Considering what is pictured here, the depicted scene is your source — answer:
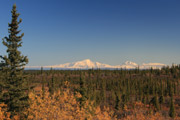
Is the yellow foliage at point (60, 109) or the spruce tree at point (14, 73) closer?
the yellow foliage at point (60, 109)

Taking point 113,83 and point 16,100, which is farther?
point 113,83

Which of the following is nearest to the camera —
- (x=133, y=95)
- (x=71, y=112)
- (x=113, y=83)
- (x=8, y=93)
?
(x=71, y=112)

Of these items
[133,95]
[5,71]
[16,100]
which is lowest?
[133,95]

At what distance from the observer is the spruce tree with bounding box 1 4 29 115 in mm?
25453

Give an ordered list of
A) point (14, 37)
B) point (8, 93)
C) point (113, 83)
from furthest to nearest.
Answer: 1. point (113, 83)
2. point (14, 37)
3. point (8, 93)

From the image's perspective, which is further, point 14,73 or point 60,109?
point 14,73

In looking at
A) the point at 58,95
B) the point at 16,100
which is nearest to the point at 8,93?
the point at 16,100

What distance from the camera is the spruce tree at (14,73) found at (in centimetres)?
2545

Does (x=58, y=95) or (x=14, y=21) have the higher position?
(x=14, y=21)

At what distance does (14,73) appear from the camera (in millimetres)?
26203

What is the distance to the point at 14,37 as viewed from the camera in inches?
1070

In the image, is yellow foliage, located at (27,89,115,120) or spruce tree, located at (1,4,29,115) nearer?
yellow foliage, located at (27,89,115,120)

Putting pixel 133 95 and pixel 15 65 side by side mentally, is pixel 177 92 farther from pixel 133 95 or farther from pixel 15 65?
pixel 15 65

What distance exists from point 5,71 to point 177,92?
149 meters
